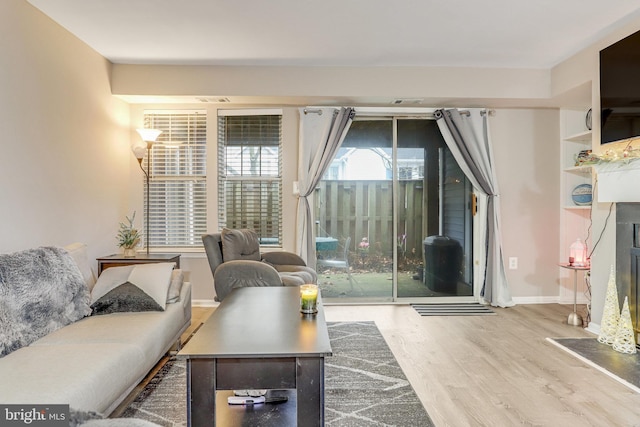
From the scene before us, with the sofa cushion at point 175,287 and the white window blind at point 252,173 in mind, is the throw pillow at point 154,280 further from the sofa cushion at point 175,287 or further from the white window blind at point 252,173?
the white window blind at point 252,173

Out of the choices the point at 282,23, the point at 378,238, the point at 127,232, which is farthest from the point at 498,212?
the point at 127,232

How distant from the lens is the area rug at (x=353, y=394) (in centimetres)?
213

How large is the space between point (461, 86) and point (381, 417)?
3496mm

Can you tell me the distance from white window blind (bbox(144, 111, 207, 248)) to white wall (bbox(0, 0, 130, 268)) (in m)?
0.50

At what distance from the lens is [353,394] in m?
2.42

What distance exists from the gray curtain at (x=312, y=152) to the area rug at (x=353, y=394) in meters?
1.62

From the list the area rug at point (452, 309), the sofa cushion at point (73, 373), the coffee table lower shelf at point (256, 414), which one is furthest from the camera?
the area rug at point (452, 309)

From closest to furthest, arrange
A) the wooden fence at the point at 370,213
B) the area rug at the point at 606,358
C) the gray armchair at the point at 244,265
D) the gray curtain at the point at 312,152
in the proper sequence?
the area rug at the point at 606,358 → the gray armchair at the point at 244,265 → the gray curtain at the point at 312,152 → the wooden fence at the point at 370,213

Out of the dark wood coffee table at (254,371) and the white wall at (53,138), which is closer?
the dark wood coffee table at (254,371)

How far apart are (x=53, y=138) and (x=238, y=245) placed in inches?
68.9

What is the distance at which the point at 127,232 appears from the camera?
4.11 m

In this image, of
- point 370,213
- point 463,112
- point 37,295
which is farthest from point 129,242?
point 463,112

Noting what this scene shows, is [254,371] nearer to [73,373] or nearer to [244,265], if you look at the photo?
[73,373]

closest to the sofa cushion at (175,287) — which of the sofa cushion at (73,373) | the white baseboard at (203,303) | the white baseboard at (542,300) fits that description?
the sofa cushion at (73,373)
